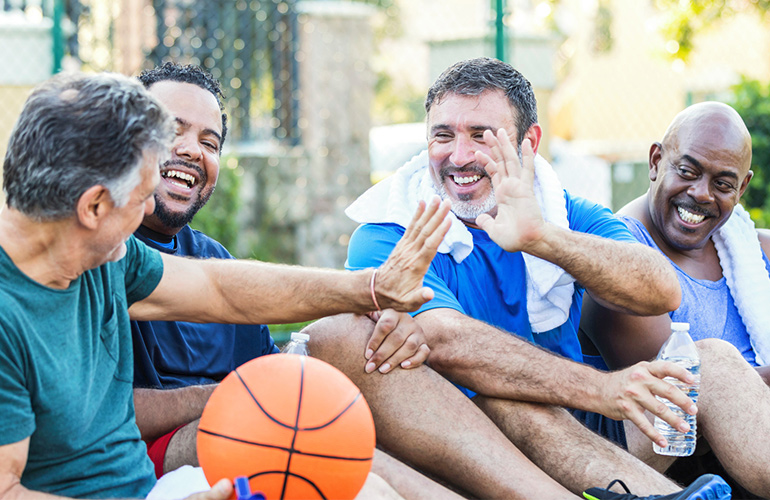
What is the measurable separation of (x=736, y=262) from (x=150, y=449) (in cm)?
284

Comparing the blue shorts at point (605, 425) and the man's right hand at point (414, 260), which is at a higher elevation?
the man's right hand at point (414, 260)

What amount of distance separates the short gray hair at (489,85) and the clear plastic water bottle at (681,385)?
1.12 meters

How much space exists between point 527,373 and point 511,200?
65 cm

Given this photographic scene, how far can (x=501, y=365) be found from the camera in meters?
3.02

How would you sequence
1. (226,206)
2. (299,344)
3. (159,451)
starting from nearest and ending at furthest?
(159,451) → (299,344) → (226,206)

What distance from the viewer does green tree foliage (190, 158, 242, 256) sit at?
761cm

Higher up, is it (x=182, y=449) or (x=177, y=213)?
(x=177, y=213)

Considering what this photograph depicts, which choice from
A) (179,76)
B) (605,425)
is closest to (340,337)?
(605,425)

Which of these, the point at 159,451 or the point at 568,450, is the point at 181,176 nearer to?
the point at 159,451

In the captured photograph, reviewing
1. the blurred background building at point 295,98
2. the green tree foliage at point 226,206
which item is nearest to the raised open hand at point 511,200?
the blurred background building at point 295,98

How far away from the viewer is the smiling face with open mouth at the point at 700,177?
3.99 meters

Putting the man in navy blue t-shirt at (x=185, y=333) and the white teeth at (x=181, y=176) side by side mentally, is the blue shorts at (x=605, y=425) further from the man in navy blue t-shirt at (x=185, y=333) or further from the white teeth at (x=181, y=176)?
the white teeth at (x=181, y=176)

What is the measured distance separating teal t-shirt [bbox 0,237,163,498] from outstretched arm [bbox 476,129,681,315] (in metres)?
1.31

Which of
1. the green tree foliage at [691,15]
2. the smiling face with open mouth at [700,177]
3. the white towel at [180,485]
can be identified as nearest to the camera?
the white towel at [180,485]
